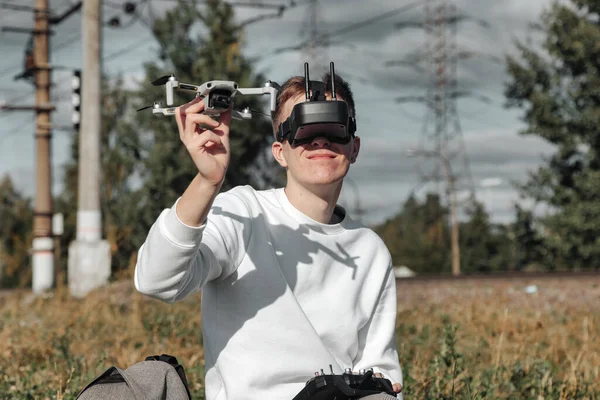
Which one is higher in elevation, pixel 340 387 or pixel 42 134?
pixel 42 134

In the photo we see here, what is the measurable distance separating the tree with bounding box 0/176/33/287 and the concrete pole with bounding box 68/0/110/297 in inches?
1188

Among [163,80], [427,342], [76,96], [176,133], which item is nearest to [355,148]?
[163,80]

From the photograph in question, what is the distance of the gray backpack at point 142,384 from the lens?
236 cm

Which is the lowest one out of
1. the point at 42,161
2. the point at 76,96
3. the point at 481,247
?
the point at 481,247

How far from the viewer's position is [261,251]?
2.62 meters

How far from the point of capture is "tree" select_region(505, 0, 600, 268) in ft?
71.9

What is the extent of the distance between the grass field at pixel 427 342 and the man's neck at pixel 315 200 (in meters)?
1.45

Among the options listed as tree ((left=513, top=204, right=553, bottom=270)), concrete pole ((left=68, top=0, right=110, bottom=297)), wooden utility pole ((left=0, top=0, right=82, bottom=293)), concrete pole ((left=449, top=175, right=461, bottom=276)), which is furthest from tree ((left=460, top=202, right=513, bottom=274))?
concrete pole ((left=68, top=0, right=110, bottom=297))

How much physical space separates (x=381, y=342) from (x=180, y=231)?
984 mm

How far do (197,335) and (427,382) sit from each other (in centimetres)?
272

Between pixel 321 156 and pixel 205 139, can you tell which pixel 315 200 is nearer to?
pixel 321 156

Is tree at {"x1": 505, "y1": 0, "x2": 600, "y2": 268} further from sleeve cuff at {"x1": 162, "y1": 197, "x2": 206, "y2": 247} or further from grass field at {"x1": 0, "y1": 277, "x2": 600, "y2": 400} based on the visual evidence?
sleeve cuff at {"x1": 162, "y1": 197, "x2": 206, "y2": 247}

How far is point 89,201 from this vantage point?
479 inches

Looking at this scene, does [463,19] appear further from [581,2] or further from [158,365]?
[158,365]
